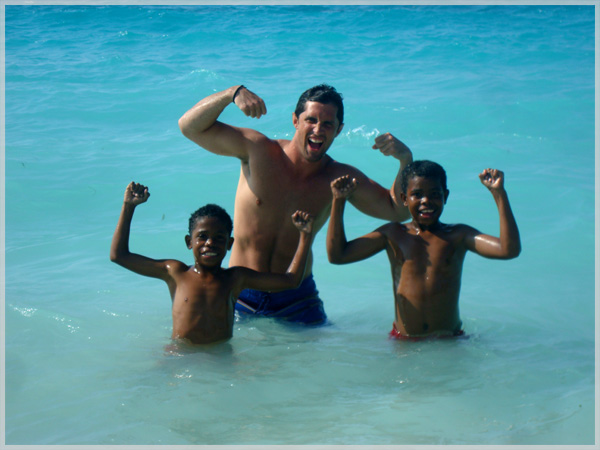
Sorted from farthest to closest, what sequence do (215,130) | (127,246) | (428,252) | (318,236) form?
1. (318,236)
2. (215,130)
3. (428,252)
4. (127,246)

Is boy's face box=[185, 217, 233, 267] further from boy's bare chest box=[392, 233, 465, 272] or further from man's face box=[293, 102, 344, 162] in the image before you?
boy's bare chest box=[392, 233, 465, 272]

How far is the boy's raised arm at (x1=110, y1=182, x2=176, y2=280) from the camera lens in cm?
384

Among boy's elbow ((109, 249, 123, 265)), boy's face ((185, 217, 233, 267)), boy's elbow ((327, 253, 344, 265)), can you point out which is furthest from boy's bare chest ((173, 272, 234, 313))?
boy's elbow ((327, 253, 344, 265))

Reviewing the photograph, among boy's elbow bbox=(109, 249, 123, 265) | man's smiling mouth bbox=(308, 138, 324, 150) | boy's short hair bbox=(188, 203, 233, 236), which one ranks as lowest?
Result: boy's elbow bbox=(109, 249, 123, 265)

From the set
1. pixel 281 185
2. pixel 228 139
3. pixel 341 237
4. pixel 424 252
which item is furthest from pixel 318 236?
pixel 341 237

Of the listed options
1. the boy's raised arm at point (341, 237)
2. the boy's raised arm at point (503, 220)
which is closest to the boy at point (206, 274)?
the boy's raised arm at point (341, 237)

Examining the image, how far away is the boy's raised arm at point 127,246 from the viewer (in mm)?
3842

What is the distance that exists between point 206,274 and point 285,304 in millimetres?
614

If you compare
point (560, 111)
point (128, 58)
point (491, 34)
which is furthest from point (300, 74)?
point (491, 34)

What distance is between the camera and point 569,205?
7.48 meters

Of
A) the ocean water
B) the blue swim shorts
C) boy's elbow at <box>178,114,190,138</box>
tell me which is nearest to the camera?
the ocean water

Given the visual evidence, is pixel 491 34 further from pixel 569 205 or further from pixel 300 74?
pixel 569 205

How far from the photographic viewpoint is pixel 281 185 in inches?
166

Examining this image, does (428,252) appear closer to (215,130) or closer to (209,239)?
(209,239)
